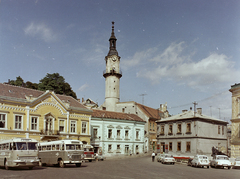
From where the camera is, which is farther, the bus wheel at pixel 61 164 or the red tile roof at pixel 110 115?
the red tile roof at pixel 110 115

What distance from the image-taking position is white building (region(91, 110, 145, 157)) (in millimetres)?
53906

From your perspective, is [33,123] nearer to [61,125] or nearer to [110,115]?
[61,125]

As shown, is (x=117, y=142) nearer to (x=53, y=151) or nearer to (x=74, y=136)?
(x=74, y=136)

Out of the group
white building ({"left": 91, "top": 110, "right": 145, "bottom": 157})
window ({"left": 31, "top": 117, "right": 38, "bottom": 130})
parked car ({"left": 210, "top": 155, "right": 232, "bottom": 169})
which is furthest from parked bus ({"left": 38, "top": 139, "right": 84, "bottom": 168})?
white building ({"left": 91, "top": 110, "right": 145, "bottom": 157})

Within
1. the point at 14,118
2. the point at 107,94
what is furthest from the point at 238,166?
the point at 107,94

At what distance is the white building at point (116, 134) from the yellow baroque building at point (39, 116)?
7.20 meters

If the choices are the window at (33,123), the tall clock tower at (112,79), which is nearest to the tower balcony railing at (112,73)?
the tall clock tower at (112,79)

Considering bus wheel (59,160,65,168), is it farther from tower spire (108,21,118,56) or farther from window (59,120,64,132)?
tower spire (108,21,118,56)

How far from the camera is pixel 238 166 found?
30.3 metres

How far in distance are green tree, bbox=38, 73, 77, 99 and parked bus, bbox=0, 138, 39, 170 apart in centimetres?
3990

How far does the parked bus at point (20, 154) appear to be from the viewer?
21984 millimetres

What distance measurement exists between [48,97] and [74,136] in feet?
25.7

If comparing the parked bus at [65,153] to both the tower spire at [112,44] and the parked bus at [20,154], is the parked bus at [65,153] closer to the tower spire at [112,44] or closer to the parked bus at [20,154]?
the parked bus at [20,154]

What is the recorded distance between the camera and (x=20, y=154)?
2211cm
